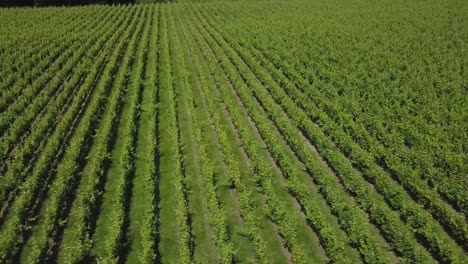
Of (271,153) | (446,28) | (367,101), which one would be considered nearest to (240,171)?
(271,153)

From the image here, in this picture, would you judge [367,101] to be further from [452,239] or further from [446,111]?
[452,239]

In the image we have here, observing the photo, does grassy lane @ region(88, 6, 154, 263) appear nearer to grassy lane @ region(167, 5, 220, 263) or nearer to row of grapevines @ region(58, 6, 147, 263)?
row of grapevines @ region(58, 6, 147, 263)

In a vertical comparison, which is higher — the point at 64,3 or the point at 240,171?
the point at 64,3

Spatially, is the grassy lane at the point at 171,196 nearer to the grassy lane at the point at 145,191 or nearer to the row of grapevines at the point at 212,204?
the grassy lane at the point at 145,191

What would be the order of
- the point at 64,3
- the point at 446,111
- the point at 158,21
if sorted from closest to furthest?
the point at 446,111, the point at 158,21, the point at 64,3

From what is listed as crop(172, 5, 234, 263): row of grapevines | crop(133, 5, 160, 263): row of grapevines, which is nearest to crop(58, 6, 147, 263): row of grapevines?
crop(133, 5, 160, 263): row of grapevines

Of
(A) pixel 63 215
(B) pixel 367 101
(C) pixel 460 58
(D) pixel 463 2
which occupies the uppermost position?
(D) pixel 463 2

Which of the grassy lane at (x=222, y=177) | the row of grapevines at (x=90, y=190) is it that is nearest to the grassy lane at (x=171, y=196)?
the grassy lane at (x=222, y=177)

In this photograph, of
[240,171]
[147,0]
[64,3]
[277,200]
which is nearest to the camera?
[277,200]
